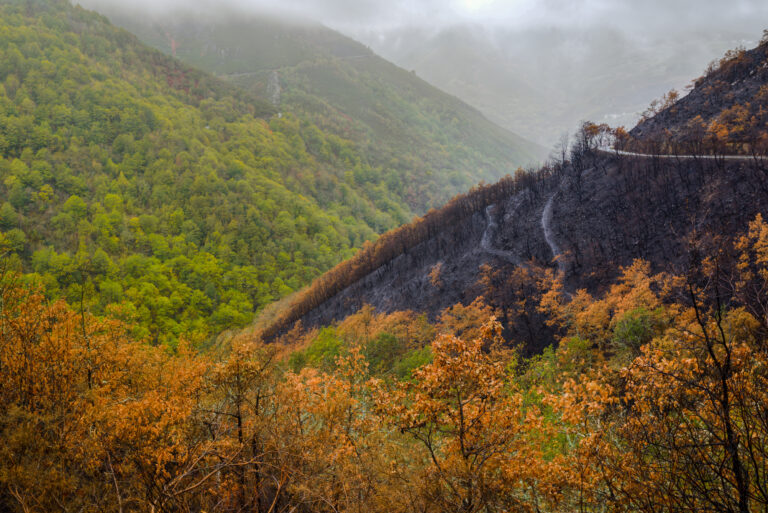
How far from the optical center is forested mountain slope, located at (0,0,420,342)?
91.8 m

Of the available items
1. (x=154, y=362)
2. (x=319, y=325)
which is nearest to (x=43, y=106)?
(x=319, y=325)

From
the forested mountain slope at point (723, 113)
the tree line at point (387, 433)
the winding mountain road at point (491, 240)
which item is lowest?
the tree line at point (387, 433)

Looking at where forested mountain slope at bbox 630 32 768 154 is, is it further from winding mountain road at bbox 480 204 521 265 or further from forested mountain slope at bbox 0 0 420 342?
forested mountain slope at bbox 0 0 420 342

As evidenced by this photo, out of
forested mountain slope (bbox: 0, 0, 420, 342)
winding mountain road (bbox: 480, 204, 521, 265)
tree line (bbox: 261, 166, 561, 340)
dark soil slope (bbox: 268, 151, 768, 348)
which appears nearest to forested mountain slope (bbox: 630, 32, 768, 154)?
dark soil slope (bbox: 268, 151, 768, 348)

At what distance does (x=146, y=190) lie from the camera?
117m

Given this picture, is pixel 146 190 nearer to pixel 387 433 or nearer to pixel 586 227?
pixel 586 227

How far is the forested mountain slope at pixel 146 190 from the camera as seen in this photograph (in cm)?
9181

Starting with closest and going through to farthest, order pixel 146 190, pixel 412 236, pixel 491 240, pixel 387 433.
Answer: pixel 387 433
pixel 491 240
pixel 412 236
pixel 146 190

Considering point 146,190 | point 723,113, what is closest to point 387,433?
point 723,113

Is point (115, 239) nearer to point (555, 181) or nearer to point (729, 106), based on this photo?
point (555, 181)

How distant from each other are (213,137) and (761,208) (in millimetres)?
156508

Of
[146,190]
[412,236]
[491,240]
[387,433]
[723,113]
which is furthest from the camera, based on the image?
[146,190]

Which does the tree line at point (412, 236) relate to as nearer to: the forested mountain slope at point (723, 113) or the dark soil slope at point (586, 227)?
the dark soil slope at point (586, 227)

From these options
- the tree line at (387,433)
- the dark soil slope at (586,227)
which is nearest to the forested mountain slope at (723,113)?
the dark soil slope at (586,227)
